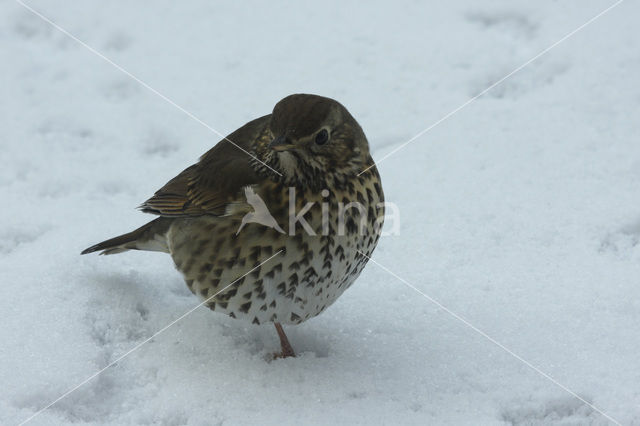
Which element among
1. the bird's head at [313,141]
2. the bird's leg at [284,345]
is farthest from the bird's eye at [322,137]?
the bird's leg at [284,345]

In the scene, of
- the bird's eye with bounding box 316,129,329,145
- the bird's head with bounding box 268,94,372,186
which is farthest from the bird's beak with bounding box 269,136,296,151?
the bird's eye with bounding box 316,129,329,145

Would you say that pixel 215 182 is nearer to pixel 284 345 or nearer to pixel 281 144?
pixel 281 144

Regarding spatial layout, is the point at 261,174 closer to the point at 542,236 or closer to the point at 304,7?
the point at 542,236

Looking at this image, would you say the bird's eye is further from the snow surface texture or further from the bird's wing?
the snow surface texture

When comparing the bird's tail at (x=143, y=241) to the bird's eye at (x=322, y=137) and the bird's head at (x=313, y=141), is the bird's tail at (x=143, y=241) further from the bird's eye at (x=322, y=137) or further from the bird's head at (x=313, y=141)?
the bird's eye at (x=322, y=137)

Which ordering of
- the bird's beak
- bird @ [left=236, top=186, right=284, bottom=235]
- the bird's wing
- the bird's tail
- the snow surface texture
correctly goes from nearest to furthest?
the bird's beak < bird @ [left=236, top=186, right=284, bottom=235] < the snow surface texture < the bird's wing < the bird's tail
